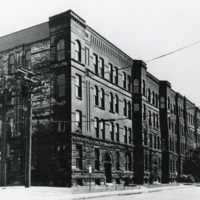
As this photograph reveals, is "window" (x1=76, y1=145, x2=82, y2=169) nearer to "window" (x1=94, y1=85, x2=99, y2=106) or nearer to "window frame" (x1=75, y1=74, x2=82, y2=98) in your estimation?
"window frame" (x1=75, y1=74, x2=82, y2=98)

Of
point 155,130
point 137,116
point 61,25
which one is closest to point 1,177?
point 61,25

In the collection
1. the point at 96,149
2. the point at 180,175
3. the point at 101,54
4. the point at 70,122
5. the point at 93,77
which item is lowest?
the point at 180,175

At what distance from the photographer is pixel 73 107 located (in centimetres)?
3512

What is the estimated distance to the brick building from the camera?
34906 millimetres

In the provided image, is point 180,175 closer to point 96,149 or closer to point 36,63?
point 96,149

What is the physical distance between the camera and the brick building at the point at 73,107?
34.9m

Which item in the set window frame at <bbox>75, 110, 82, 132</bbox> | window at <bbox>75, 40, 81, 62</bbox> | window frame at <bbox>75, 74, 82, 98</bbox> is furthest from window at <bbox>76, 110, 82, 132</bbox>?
Result: window at <bbox>75, 40, 81, 62</bbox>

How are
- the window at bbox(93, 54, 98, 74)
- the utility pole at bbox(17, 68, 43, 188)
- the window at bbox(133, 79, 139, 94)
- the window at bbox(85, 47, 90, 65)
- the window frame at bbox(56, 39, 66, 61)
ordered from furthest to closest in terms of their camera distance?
the window at bbox(133, 79, 139, 94) < the window at bbox(93, 54, 98, 74) < the window at bbox(85, 47, 90, 65) < the window frame at bbox(56, 39, 66, 61) < the utility pole at bbox(17, 68, 43, 188)

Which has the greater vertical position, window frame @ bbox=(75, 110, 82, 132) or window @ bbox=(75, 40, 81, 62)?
window @ bbox=(75, 40, 81, 62)

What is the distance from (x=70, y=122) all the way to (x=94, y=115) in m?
5.08

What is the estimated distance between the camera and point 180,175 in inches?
2462

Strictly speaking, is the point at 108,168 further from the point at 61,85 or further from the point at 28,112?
the point at 28,112

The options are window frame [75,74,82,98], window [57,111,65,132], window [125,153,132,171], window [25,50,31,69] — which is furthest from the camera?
window [125,153,132,171]

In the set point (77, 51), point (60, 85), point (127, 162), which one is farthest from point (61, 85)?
point (127, 162)
